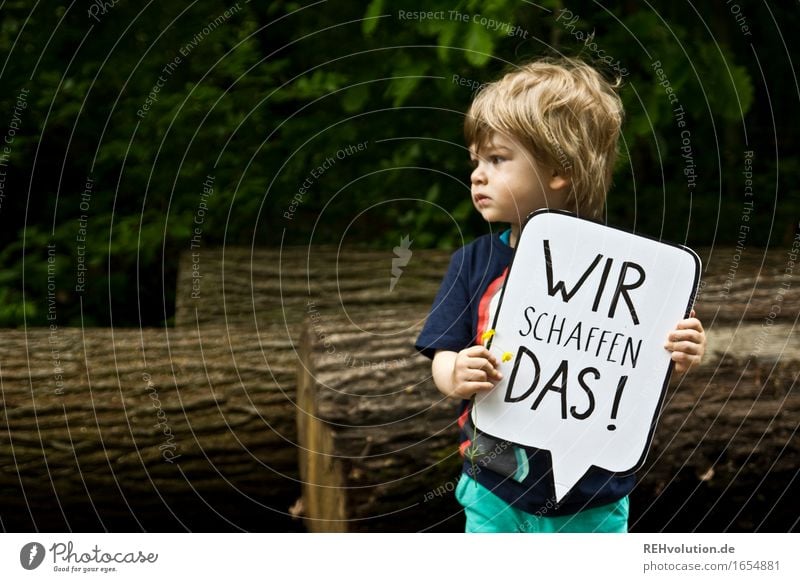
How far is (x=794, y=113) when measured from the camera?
477cm

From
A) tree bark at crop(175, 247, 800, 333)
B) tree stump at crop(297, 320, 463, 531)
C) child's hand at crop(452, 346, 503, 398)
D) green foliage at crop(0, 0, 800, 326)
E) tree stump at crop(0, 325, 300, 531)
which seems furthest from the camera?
green foliage at crop(0, 0, 800, 326)

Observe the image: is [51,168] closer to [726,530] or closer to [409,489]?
[409,489]

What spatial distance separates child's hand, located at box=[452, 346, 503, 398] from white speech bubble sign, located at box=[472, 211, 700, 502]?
1.3 inches

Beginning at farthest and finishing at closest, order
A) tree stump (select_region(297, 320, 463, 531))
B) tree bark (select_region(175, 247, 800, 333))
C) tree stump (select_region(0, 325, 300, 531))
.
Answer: tree bark (select_region(175, 247, 800, 333)) → tree stump (select_region(0, 325, 300, 531)) → tree stump (select_region(297, 320, 463, 531))

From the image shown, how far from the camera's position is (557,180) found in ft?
5.32

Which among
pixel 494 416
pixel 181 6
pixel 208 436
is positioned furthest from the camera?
pixel 181 6

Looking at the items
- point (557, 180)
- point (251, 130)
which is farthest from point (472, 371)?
point (251, 130)

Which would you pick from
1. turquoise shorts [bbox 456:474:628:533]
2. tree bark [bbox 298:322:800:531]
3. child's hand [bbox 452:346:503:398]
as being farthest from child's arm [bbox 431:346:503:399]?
tree bark [bbox 298:322:800:531]

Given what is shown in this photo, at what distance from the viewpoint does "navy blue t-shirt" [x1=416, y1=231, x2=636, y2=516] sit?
157 cm

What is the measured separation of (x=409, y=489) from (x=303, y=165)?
1.64 m

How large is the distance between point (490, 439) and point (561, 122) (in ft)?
1.85

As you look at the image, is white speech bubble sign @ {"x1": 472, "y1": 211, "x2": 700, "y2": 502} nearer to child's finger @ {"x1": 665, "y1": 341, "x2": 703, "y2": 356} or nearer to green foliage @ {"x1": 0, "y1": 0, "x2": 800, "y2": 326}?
child's finger @ {"x1": 665, "y1": 341, "x2": 703, "y2": 356}

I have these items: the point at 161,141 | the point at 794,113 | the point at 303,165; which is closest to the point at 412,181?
the point at 303,165
